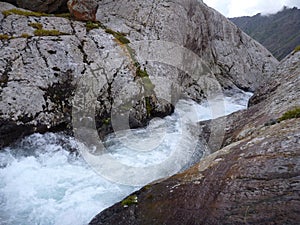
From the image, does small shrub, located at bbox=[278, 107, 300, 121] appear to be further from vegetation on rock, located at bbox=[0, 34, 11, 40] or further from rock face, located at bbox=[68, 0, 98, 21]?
rock face, located at bbox=[68, 0, 98, 21]

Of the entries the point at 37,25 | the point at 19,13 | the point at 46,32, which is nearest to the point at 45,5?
the point at 19,13

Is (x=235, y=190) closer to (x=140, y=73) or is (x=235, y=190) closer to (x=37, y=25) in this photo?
(x=140, y=73)

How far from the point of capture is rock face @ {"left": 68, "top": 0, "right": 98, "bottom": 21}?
15219mm

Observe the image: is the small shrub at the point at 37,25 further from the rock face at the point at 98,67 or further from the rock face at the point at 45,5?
the rock face at the point at 45,5

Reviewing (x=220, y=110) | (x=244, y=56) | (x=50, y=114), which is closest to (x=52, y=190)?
(x=50, y=114)

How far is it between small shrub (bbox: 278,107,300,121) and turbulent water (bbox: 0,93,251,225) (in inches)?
146

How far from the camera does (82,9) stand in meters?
15.4

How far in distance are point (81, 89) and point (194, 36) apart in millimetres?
12569

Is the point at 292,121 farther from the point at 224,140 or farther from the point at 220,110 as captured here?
the point at 220,110

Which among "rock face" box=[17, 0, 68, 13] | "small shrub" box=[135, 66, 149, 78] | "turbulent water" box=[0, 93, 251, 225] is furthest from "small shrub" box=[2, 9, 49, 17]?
"turbulent water" box=[0, 93, 251, 225]

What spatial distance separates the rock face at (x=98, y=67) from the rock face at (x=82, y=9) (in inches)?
26.7

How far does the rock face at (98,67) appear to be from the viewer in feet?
35.2

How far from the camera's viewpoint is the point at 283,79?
11820 mm

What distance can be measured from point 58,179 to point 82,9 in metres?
10.8
